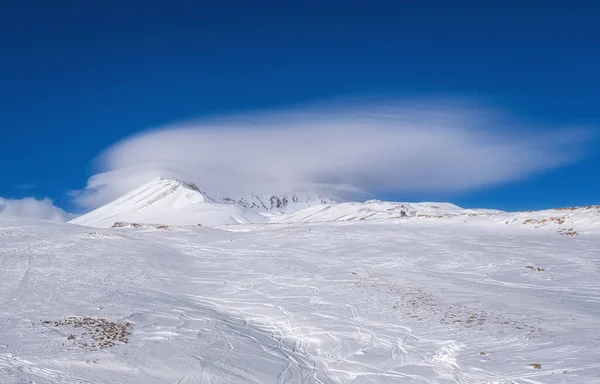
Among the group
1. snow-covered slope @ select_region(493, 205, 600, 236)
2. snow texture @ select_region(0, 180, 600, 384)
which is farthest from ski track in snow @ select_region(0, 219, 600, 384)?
snow-covered slope @ select_region(493, 205, 600, 236)

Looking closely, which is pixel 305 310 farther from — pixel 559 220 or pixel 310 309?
pixel 559 220

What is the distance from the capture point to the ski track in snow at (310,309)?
13188mm

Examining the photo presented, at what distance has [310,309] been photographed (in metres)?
20.9

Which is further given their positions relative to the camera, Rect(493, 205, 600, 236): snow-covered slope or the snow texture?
Rect(493, 205, 600, 236): snow-covered slope

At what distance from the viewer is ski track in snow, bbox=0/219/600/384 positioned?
1319 centimetres

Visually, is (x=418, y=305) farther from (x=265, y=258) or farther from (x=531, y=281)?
(x=265, y=258)

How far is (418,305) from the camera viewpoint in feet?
69.0

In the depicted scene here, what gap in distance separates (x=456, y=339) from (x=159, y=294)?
13341mm

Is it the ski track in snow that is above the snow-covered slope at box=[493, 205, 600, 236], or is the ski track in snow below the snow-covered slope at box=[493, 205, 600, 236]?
below

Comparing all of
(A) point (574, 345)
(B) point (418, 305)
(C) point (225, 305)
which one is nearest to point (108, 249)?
(C) point (225, 305)

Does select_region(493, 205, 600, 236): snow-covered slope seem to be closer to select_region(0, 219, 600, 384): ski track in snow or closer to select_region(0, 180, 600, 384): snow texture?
select_region(0, 180, 600, 384): snow texture

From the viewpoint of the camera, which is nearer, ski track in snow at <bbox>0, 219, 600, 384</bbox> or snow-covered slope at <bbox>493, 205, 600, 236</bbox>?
ski track in snow at <bbox>0, 219, 600, 384</bbox>

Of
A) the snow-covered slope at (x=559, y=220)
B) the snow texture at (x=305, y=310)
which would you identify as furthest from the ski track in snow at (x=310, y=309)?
the snow-covered slope at (x=559, y=220)

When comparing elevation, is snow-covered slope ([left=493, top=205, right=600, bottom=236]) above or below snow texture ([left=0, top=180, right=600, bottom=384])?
above
